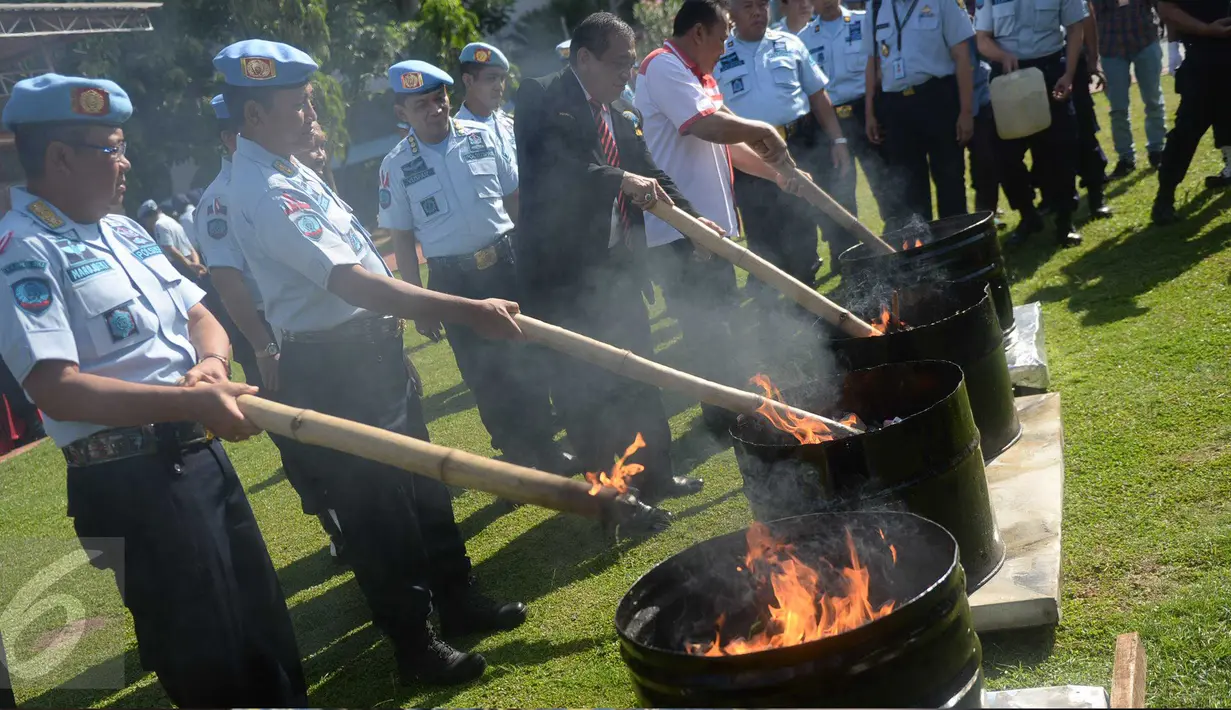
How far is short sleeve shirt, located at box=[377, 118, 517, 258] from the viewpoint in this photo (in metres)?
5.70

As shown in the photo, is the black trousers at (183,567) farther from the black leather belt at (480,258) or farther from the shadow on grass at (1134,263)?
the shadow on grass at (1134,263)

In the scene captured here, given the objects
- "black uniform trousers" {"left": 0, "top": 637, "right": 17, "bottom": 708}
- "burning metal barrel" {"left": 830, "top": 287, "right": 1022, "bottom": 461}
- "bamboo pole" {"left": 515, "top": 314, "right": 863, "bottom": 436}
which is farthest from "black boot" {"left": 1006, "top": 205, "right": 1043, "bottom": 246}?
"black uniform trousers" {"left": 0, "top": 637, "right": 17, "bottom": 708}

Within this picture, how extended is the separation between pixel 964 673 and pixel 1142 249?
18.5ft

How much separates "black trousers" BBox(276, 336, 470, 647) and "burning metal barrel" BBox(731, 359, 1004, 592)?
1349 millimetres

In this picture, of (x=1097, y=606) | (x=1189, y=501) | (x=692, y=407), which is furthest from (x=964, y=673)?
(x=692, y=407)

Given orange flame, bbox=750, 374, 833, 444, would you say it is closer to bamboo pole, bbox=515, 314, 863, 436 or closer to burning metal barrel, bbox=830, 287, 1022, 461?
bamboo pole, bbox=515, 314, 863, 436

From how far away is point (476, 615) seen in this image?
169 inches

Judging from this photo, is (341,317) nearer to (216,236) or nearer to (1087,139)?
(216,236)

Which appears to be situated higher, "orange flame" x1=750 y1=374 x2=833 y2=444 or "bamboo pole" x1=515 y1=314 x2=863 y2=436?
"bamboo pole" x1=515 y1=314 x2=863 y2=436

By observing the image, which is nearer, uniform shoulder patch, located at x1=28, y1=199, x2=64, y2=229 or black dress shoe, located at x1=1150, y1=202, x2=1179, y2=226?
uniform shoulder patch, located at x1=28, y1=199, x2=64, y2=229

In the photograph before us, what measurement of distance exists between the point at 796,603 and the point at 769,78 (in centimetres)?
591

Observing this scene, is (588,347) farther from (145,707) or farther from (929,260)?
(145,707)

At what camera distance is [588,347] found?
3.54 meters

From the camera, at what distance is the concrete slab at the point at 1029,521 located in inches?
130
